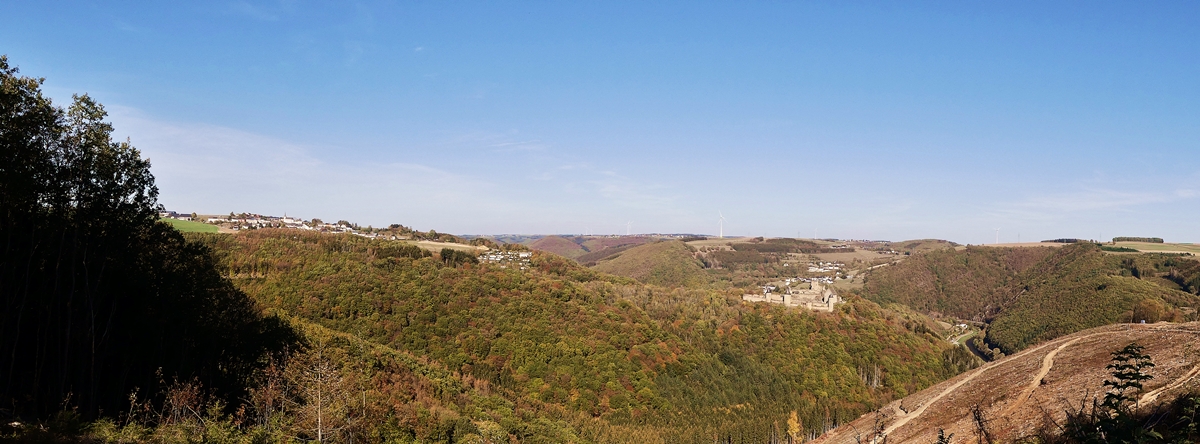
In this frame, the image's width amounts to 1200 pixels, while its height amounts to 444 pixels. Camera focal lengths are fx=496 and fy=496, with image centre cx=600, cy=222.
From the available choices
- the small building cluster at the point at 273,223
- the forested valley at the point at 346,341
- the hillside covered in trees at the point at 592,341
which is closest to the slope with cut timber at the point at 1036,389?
the forested valley at the point at 346,341

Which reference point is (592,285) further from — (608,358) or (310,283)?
(310,283)

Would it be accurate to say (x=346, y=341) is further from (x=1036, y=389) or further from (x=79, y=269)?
(x=1036, y=389)

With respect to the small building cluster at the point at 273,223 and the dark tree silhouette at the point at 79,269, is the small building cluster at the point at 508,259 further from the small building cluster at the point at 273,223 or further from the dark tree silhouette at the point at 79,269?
the dark tree silhouette at the point at 79,269

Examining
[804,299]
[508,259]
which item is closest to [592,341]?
[508,259]

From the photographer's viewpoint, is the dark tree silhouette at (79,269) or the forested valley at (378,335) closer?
the dark tree silhouette at (79,269)

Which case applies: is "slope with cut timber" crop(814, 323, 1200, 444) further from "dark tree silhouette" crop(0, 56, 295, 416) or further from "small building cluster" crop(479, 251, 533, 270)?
"small building cluster" crop(479, 251, 533, 270)

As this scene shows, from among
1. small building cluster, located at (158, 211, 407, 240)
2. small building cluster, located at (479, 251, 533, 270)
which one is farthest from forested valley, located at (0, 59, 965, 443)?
small building cluster, located at (158, 211, 407, 240)

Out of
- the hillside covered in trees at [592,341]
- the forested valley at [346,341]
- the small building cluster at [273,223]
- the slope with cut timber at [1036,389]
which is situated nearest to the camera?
the slope with cut timber at [1036,389]
